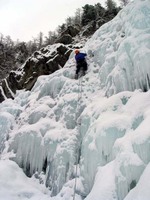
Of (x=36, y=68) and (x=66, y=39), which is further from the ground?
(x=66, y=39)

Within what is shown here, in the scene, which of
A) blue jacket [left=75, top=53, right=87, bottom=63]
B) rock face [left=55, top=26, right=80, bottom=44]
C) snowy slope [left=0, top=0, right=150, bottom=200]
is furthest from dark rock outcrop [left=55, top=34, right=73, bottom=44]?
blue jacket [left=75, top=53, right=87, bottom=63]

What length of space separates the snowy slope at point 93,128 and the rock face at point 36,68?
374 cm

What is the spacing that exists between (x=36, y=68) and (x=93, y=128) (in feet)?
31.5

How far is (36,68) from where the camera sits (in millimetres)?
17078

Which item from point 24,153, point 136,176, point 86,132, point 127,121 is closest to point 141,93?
point 127,121

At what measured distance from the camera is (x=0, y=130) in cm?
1192

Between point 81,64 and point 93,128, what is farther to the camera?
point 81,64

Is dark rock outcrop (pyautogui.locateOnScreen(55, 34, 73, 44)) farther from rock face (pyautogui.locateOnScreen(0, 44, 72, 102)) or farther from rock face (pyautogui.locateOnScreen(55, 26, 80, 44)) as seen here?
rock face (pyautogui.locateOnScreen(0, 44, 72, 102))

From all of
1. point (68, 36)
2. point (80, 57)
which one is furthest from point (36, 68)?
point (80, 57)

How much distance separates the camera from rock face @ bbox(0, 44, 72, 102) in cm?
1633

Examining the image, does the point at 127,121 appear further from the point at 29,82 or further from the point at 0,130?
the point at 29,82

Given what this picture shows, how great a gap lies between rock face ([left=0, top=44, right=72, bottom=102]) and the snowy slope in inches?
147

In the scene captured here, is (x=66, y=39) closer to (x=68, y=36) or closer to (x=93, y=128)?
(x=68, y=36)

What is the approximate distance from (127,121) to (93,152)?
123cm
